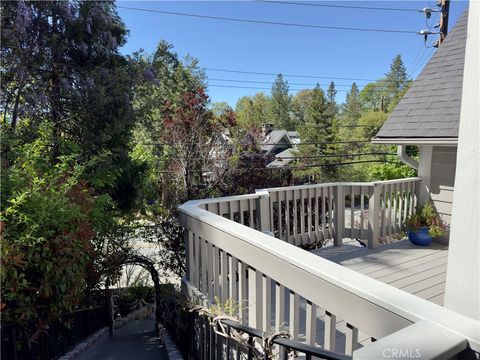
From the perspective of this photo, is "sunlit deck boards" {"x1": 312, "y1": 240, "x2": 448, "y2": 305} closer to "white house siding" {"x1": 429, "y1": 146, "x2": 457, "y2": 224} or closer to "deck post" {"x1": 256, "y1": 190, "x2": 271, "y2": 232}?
"white house siding" {"x1": 429, "y1": 146, "x2": 457, "y2": 224}

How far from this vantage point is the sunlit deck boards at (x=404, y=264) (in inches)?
121

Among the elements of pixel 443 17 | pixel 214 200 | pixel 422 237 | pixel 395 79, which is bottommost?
pixel 422 237

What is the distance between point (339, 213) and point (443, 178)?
1578 millimetres

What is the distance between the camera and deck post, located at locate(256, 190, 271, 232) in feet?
12.3

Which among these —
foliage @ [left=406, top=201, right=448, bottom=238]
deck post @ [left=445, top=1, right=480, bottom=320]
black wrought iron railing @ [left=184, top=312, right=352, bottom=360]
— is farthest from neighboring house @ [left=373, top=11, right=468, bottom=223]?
black wrought iron railing @ [left=184, top=312, right=352, bottom=360]

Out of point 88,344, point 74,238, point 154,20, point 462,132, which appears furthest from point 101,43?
point 154,20

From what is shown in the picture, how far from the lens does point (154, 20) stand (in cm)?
1150

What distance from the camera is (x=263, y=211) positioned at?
3.76 meters

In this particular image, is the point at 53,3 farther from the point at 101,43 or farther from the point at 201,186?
the point at 201,186

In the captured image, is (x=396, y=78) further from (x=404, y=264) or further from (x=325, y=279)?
(x=325, y=279)

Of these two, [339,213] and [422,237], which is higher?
[339,213]

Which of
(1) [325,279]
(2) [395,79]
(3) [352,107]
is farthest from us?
(2) [395,79]

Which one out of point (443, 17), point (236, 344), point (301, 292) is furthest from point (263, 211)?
point (443, 17)

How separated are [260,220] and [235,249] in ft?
5.67
